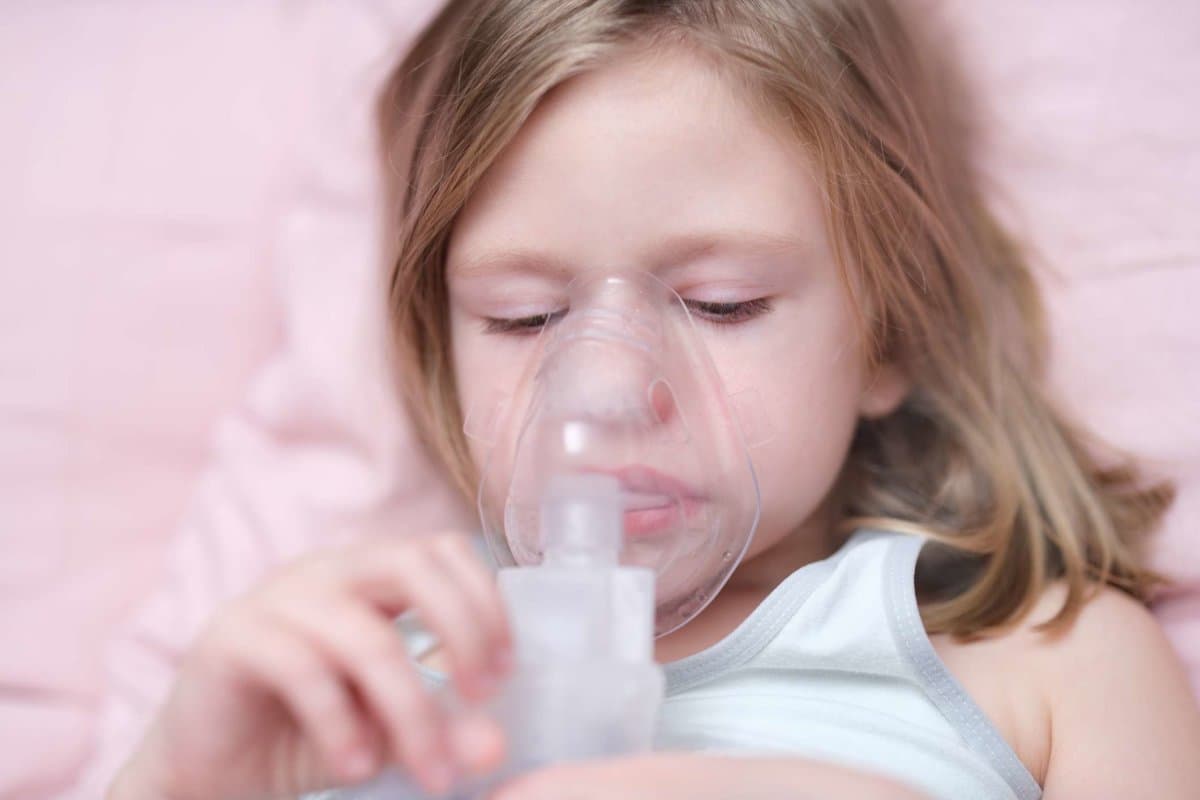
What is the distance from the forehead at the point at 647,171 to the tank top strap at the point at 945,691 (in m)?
0.37

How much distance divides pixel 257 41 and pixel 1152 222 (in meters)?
1.21

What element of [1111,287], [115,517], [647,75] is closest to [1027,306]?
[1111,287]

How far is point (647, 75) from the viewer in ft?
3.84

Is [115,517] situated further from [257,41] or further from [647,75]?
[647,75]

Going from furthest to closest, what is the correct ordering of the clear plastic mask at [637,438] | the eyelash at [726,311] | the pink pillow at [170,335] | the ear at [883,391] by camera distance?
1. the pink pillow at [170,335]
2. the ear at [883,391]
3. the eyelash at [726,311]
4. the clear plastic mask at [637,438]

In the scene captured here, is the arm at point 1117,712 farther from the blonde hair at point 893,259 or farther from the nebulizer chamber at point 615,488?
the nebulizer chamber at point 615,488

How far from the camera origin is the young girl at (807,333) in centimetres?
116

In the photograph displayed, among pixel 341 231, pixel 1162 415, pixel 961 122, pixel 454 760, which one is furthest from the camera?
pixel 341 231

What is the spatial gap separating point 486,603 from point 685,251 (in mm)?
484

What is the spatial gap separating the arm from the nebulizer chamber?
342 millimetres

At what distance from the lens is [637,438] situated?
3.54 feet

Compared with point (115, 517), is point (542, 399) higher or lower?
higher

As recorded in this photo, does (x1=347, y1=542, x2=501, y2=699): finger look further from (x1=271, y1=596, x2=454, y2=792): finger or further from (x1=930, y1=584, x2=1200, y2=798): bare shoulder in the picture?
(x1=930, y1=584, x2=1200, y2=798): bare shoulder

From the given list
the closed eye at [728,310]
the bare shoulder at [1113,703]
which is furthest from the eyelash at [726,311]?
the bare shoulder at [1113,703]
